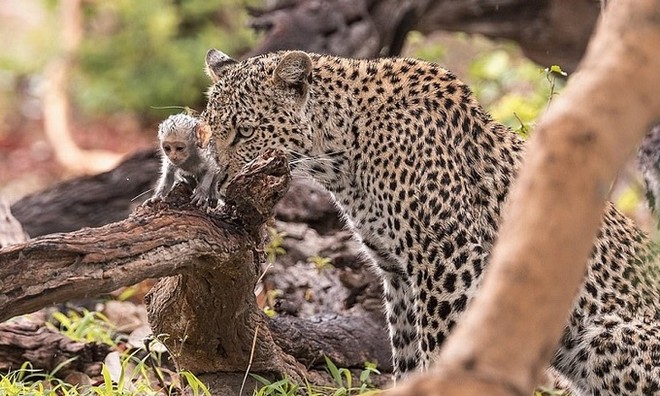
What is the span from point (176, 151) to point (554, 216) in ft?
11.0

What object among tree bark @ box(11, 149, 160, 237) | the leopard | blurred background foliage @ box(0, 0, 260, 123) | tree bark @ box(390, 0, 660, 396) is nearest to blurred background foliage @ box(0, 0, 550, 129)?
blurred background foliage @ box(0, 0, 260, 123)

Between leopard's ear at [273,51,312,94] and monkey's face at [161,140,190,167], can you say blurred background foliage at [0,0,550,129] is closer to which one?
leopard's ear at [273,51,312,94]

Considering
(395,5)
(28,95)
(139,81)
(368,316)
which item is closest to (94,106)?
(139,81)

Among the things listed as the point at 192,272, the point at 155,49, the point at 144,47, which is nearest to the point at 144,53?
the point at 144,47

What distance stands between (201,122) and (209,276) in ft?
3.61

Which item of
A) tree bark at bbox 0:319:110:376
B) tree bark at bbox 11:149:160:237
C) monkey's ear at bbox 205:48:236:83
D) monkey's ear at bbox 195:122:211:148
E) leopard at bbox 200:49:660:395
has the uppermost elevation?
monkey's ear at bbox 205:48:236:83

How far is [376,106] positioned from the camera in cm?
718

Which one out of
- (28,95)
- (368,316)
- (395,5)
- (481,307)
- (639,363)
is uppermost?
(481,307)

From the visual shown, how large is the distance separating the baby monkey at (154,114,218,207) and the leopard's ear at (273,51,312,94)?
698mm

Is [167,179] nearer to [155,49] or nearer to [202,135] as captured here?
[202,135]

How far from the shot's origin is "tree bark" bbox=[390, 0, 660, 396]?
321cm

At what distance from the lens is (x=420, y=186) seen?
6844 mm

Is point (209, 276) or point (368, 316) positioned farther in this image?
point (368, 316)

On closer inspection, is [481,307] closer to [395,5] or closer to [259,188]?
[259,188]
